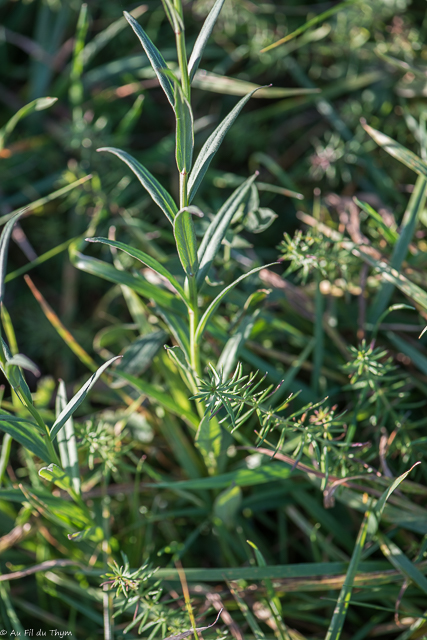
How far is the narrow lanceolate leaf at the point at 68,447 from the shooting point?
3.26 ft

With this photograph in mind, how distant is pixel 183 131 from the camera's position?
0.72 m

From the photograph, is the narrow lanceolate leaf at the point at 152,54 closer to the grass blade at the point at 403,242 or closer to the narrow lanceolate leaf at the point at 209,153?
the narrow lanceolate leaf at the point at 209,153

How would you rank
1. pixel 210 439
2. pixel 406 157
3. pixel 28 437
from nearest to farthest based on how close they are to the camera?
1. pixel 28 437
2. pixel 210 439
3. pixel 406 157

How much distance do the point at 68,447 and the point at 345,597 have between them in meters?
0.63

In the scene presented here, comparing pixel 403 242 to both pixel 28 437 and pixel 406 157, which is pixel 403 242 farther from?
pixel 28 437

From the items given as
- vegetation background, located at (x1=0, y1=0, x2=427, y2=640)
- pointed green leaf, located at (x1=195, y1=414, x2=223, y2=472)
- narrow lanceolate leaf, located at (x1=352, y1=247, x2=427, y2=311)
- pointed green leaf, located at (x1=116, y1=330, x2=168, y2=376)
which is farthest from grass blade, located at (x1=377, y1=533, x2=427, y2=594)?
pointed green leaf, located at (x1=116, y1=330, x2=168, y2=376)

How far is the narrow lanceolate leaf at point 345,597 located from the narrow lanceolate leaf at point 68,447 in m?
0.55

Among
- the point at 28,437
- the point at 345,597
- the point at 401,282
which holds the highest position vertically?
the point at 401,282

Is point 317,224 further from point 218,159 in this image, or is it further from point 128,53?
point 128,53

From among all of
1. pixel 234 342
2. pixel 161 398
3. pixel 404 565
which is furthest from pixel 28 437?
pixel 404 565

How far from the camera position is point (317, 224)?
51.4 inches

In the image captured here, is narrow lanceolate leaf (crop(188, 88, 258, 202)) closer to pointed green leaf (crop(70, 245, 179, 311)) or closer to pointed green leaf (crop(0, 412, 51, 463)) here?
pointed green leaf (crop(70, 245, 179, 311))

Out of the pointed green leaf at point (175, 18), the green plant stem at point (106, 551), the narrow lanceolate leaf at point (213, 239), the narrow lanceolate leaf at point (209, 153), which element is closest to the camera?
the pointed green leaf at point (175, 18)

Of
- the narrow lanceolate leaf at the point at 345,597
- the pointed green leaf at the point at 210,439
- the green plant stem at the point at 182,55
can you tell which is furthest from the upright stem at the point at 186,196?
the narrow lanceolate leaf at the point at 345,597
